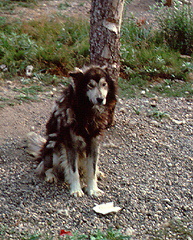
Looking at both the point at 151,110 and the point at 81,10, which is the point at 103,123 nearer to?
the point at 151,110

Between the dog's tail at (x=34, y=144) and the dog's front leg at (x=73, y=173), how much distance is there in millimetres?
745

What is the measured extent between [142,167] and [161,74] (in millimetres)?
3523

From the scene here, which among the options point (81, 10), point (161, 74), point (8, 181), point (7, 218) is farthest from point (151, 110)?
point (81, 10)

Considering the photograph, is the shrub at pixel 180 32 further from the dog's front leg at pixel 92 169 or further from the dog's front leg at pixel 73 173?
the dog's front leg at pixel 73 173

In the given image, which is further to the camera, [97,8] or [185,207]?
[97,8]

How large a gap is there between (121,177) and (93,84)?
1352mm

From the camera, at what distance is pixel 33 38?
28.9 ft

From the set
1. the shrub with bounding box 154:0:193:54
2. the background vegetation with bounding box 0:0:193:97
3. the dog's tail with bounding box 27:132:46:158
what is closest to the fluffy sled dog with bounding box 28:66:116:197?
the dog's tail with bounding box 27:132:46:158

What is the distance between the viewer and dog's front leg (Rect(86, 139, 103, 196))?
4348mm

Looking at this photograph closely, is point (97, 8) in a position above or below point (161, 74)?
above

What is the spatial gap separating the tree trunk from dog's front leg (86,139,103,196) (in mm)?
1653

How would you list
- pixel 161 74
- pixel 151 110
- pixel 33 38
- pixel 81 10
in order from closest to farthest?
pixel 151 110, pixel 161 74, pixel 33 38, pixel 81 10

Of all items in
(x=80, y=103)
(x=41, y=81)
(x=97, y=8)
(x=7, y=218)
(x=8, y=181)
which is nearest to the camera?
(x=7, y=218)

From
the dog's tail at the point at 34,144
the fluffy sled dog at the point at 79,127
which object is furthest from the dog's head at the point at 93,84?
the dog's tail at the point at 34,144
